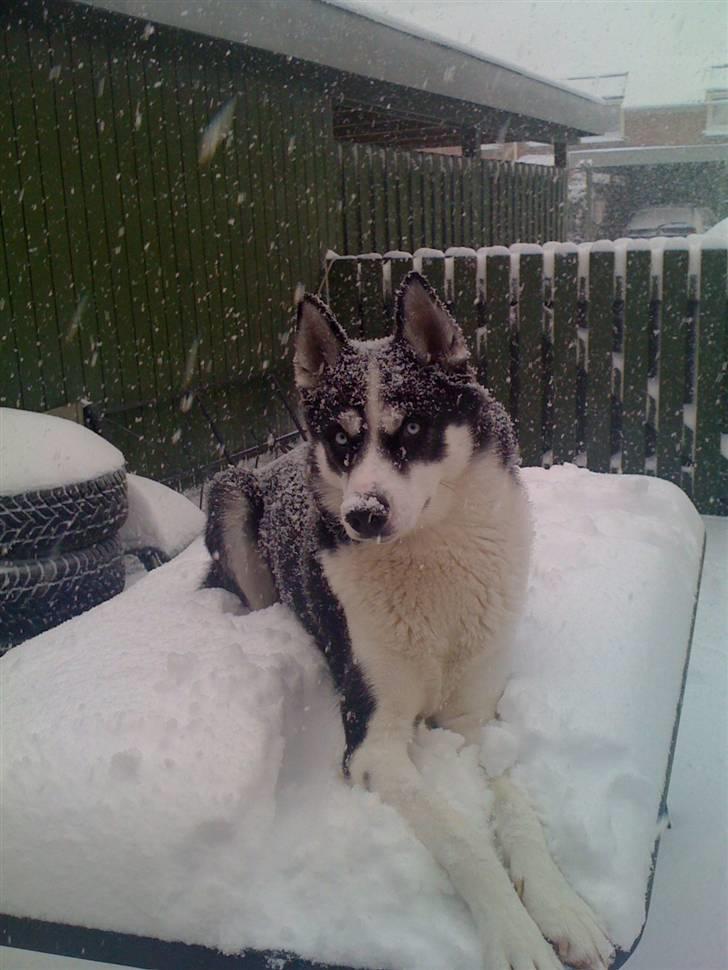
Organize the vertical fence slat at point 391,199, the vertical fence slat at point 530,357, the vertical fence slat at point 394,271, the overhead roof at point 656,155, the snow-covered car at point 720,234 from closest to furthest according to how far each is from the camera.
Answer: the snow-covered car at point 720,234
the vertical fence slat at point 530,357
the vertical fence slat at point 394,271
the vertical fence slat at point 391,199
the overhead roof at point 656,155

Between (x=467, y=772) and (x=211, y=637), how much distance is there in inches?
34.5

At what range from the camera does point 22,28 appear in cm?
474

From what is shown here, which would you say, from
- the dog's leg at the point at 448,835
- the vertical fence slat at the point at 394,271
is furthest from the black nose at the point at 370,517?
the vertical fence slat at the point at 394,271

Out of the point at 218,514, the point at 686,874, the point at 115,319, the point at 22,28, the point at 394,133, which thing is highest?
the point at 394,133

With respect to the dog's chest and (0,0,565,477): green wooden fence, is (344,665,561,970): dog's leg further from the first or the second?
(0,0,565,477): green wooden fence

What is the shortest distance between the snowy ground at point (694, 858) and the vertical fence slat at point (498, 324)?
3.08 meters

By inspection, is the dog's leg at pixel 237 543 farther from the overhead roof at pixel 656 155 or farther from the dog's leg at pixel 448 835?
the overhead roof at pixel 656 155

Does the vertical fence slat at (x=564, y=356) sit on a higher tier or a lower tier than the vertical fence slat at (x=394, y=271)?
lower

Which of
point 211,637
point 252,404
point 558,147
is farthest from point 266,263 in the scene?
point 558,147

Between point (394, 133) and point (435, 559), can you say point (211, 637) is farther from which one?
point (394, 133)

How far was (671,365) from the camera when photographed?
555cm

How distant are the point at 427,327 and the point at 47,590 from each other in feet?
7.13

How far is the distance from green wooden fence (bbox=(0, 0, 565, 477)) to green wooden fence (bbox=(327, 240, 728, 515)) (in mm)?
1564

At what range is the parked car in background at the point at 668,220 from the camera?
19.3 meters
